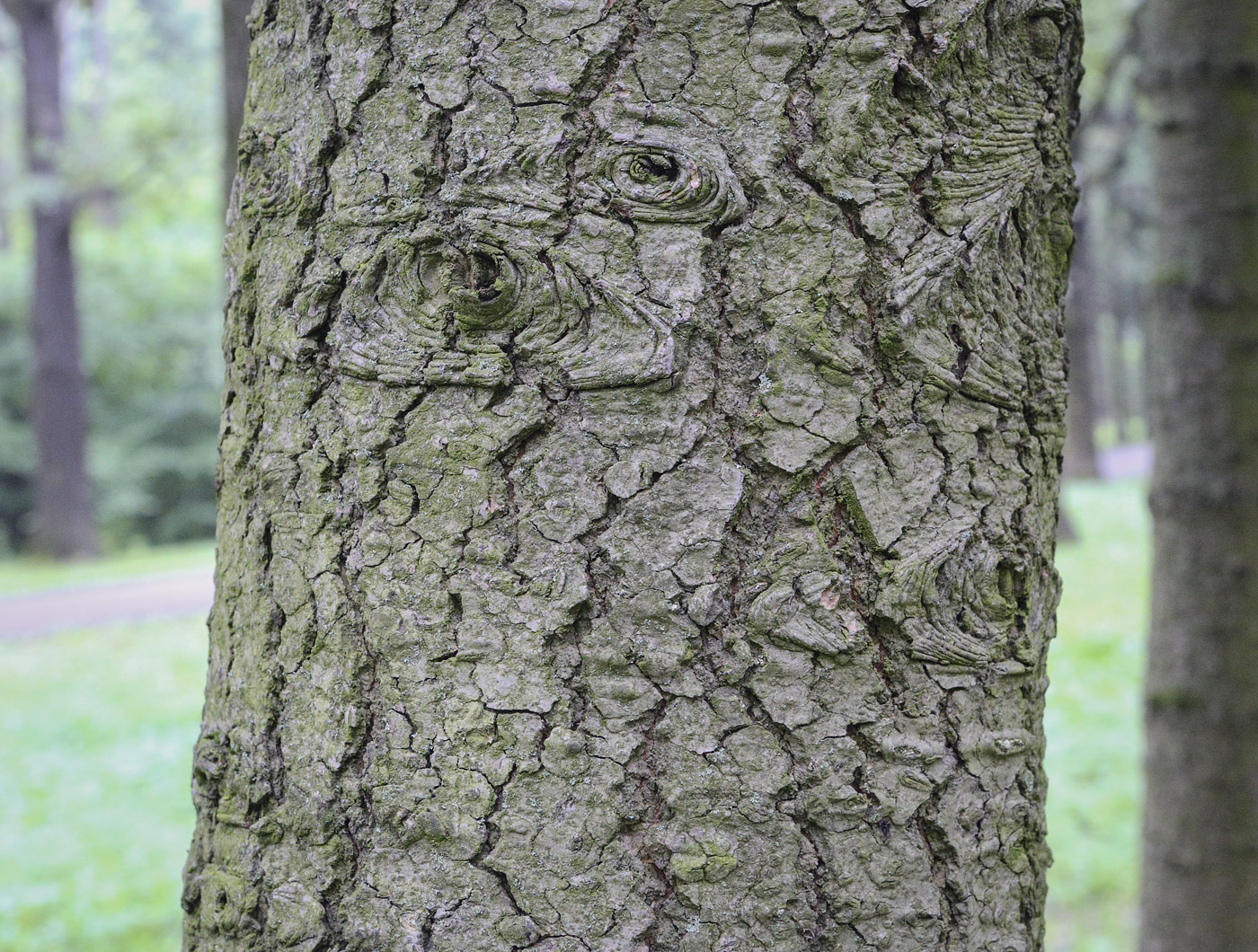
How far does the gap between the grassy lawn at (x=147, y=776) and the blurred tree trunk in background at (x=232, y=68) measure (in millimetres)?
3076

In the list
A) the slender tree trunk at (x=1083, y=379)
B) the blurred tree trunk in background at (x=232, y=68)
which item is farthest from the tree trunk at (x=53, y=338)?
the slender tree trunk at (x=1083, y=379)

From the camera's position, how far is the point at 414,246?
3.48 feet

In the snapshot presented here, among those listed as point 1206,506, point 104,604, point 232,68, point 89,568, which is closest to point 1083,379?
point 104,604

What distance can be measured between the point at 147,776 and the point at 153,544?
1665cm

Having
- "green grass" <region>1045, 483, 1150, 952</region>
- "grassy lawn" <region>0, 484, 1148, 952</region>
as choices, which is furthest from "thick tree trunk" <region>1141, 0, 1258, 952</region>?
"grassy lawn" <region>0, 484, 1148, 952</region>

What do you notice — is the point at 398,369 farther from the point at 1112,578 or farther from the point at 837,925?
the point at 1112,578

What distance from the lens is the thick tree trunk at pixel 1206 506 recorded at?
8.40 feet

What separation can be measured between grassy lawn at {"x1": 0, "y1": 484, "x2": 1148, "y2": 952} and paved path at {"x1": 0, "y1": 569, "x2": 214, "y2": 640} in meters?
0.72

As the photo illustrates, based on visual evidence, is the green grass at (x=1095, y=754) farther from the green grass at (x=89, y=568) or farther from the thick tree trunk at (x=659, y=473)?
the green grass at (x=89, y=568)

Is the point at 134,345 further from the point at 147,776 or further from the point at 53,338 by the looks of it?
the point at 147,776

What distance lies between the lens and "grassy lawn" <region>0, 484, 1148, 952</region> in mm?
4340

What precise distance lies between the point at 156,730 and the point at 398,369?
276 inches

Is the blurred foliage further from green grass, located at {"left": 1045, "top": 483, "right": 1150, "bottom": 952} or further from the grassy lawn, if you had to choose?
green grass, located at {"left": 1045, "top": 483, "right": 1150, "bottom": 952}

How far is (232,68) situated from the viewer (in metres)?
3.70
